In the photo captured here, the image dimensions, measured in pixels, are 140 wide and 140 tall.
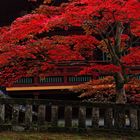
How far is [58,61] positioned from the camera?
1644cm


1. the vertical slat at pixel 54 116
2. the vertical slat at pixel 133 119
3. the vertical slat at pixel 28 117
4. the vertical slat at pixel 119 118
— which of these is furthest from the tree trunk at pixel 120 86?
the vertical slat at pixel 28 117

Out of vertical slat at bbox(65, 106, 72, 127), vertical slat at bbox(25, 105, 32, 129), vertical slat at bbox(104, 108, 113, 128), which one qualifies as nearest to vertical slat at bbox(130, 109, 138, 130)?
vertical slat at bbox(104, 108, 113, 128)

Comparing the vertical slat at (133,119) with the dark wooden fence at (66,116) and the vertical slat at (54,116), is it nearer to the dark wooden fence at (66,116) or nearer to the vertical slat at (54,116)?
the dark wooden fence at (66,116)

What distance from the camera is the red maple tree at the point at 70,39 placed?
13.3 m

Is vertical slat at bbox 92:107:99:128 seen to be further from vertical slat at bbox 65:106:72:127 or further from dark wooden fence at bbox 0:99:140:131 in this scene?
vertical slat at bbox 65:106:72:127

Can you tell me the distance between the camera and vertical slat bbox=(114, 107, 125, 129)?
50.1ft

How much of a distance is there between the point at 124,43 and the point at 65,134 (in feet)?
18.5

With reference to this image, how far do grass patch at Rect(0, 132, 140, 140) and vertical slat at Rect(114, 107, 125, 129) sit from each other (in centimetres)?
43

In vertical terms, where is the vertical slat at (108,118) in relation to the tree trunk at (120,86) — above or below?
below

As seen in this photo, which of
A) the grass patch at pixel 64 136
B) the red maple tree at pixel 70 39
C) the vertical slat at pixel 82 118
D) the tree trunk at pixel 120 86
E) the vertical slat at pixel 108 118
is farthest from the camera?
the tree trunk at pixel 120 86

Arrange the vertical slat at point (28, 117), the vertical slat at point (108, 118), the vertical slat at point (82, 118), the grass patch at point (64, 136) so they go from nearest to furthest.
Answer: the grass patch at point (64, 136)
the vertical slat at point (28, 117)
the vertical slat at point (82, 118)
the vertical slat at point (108, 118)

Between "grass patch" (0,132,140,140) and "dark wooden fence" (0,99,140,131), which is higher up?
"dark wooden fence" (0,99,140,131)

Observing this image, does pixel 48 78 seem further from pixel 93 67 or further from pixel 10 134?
pixel 10 134

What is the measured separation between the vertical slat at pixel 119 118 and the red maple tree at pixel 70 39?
766 millimetres
